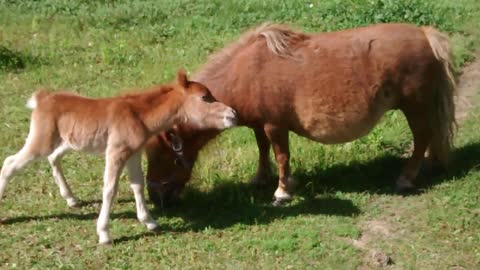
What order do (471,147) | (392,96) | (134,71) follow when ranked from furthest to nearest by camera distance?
(134,71) → (471,147) → (392,96)

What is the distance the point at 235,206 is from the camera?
22.8 feet

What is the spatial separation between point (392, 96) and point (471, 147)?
4.61 feet

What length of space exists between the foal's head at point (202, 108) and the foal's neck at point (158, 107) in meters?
0.07

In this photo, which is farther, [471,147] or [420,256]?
[471,147]

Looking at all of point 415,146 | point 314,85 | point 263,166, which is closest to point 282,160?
point 263,166

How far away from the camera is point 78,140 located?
617 cm

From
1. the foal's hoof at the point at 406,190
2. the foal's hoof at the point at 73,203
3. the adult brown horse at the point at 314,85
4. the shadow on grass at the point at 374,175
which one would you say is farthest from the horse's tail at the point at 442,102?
the foal's hoof at the point at 73,203

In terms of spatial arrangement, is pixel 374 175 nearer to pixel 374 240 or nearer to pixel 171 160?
pixel 374 240

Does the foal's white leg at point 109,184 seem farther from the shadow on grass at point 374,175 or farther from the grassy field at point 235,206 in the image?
the shadow on grass at point 374,175

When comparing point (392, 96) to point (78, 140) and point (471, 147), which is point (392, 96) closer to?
point (471, 147)

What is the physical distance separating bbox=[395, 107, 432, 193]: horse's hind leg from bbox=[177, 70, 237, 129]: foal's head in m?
1.81

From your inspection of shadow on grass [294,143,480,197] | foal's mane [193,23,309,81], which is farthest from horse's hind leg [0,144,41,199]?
shadow on grass [294,143,480,197]

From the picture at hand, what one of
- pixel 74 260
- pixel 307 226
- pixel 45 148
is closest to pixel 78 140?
pixel 45 148

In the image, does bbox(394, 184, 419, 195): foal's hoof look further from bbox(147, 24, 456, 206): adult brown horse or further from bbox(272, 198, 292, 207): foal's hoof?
bbox(272, 198, 292, 207): foal's hoof
